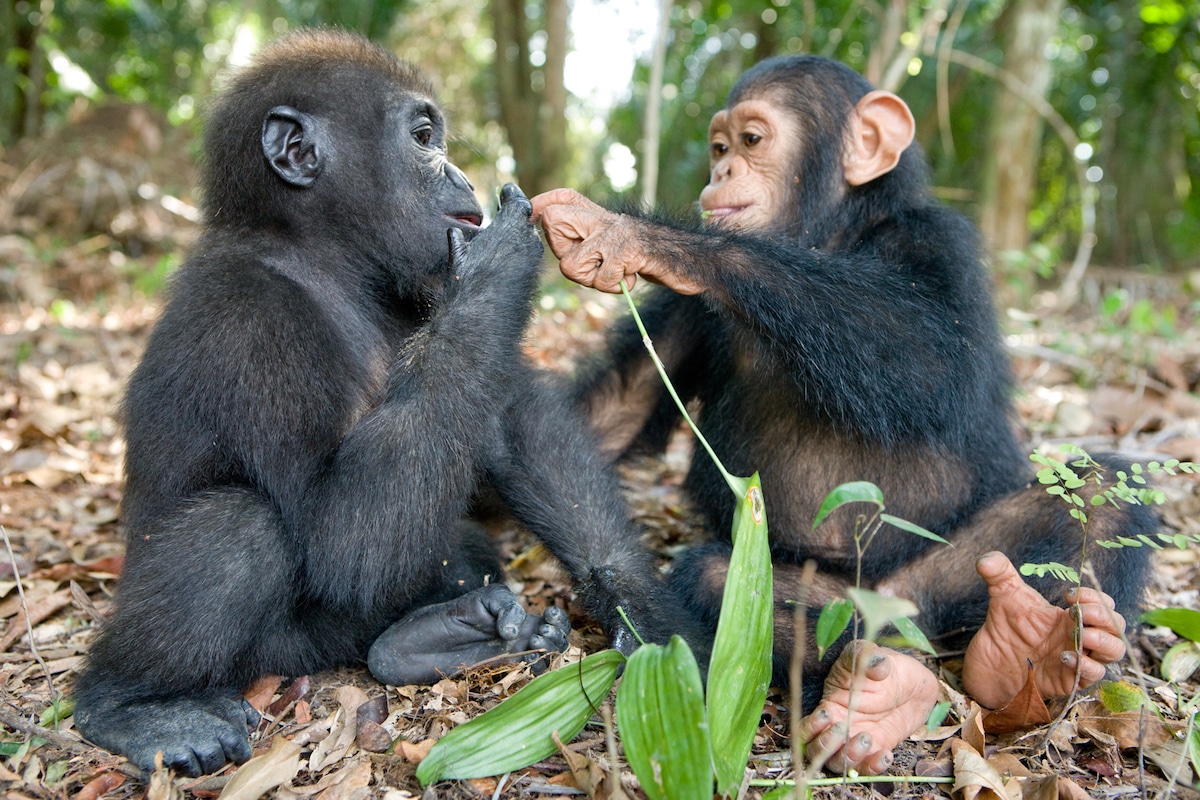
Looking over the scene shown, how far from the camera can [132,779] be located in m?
2.99

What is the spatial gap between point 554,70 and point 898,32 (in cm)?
362

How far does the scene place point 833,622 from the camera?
250 cm


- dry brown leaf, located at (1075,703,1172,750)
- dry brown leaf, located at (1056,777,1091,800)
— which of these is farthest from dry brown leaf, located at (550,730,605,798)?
dry brown leaf, located at (1075,703,1172,750)

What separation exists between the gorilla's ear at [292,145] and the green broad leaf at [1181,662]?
152 inches

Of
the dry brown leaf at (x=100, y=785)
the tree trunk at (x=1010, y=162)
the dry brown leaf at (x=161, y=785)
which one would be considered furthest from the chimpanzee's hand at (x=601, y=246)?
the tree trunk at (x=1010, y=162)

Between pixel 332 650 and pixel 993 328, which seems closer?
pixel 332 650

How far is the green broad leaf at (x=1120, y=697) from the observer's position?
321 centimetres

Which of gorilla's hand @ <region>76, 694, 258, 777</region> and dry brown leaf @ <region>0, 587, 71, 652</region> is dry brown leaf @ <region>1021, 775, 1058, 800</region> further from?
dry brown leaf @ <region>0, 587, 71, 652</region>

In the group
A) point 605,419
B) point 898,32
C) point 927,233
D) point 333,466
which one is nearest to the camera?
point 333,466

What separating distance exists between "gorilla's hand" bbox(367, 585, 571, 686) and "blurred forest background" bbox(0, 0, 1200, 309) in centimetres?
474

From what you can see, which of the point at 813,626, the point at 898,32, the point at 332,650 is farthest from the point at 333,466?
the point at 898,32

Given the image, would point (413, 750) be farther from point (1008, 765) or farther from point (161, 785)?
point (1008, 765)

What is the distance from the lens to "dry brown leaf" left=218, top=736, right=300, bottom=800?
277 centimetres

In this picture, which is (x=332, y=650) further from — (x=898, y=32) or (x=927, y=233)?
(x=898, y=32)
